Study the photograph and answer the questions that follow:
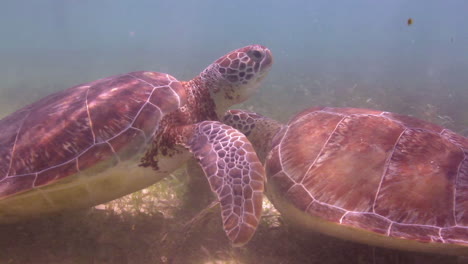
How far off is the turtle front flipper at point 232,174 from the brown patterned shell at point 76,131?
532 millimetres

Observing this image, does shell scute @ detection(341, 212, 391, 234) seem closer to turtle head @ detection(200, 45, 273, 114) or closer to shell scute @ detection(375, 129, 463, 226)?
shell scute @ detection(375, 129, 463, 226)

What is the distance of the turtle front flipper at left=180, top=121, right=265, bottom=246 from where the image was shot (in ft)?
6.85

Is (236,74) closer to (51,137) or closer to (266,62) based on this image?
(266,62)

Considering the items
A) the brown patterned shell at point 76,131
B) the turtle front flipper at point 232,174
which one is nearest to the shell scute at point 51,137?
the brown patterned shell at point 76,131

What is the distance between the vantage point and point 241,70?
3713mm

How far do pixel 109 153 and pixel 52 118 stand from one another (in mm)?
773

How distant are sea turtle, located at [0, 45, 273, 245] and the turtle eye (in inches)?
45.6

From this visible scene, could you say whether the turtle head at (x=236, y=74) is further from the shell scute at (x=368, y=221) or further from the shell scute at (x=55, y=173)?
the shell scute at (x=368, y=221)

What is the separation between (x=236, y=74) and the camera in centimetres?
372

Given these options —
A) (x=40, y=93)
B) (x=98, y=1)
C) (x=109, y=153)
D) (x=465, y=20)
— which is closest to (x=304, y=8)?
(x=465, y=20)

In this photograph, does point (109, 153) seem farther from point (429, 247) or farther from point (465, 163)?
point (465, 163)

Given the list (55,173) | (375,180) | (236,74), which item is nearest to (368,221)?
(375,180)

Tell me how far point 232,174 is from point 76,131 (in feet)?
5.05

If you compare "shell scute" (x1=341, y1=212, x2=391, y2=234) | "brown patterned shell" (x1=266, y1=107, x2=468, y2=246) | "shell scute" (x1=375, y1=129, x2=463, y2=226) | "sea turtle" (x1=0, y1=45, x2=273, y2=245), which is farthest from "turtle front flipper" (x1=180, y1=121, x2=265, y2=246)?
"shell scute" (x1=375, y1=129, x2=463, y2=226)
